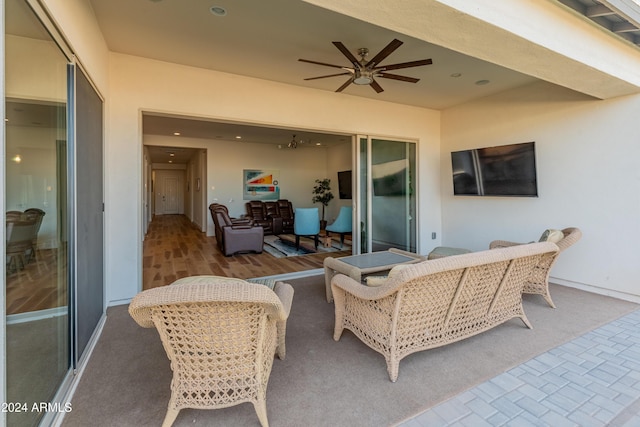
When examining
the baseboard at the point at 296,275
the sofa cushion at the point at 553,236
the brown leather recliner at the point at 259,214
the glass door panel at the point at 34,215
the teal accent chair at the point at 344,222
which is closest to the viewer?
the glass door panel at the point at 34,215

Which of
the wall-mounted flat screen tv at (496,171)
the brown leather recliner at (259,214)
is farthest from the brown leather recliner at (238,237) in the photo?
the wall-mounted flat screen tv at (496,171)

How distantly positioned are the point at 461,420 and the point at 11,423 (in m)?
2.13

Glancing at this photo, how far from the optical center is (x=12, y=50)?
1.29 m

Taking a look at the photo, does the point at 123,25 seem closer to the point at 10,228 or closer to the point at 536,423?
the point at 10,228

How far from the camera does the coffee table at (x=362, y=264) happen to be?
9.97ft

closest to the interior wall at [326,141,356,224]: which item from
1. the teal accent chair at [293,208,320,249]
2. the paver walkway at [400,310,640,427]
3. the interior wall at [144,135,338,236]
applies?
the interior wall at [144,135,338,236]

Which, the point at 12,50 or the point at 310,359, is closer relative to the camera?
the point at 12,50

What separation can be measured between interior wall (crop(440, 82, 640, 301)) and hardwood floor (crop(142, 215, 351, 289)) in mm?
3267

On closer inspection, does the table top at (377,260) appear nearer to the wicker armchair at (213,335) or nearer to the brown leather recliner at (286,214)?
the wicker armchair at (213,335)

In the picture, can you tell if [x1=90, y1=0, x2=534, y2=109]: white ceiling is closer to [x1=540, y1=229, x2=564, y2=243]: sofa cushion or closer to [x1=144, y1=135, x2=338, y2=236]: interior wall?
[x1=540, y1=229, x2=564, y2=243]: sofa cushion

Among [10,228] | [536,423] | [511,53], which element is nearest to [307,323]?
[536,423]

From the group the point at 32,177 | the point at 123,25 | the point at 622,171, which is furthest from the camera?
the point at 622,171

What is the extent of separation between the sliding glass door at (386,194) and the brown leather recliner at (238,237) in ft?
7.69

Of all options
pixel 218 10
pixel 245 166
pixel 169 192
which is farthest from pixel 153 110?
Result: pixel 169 192
